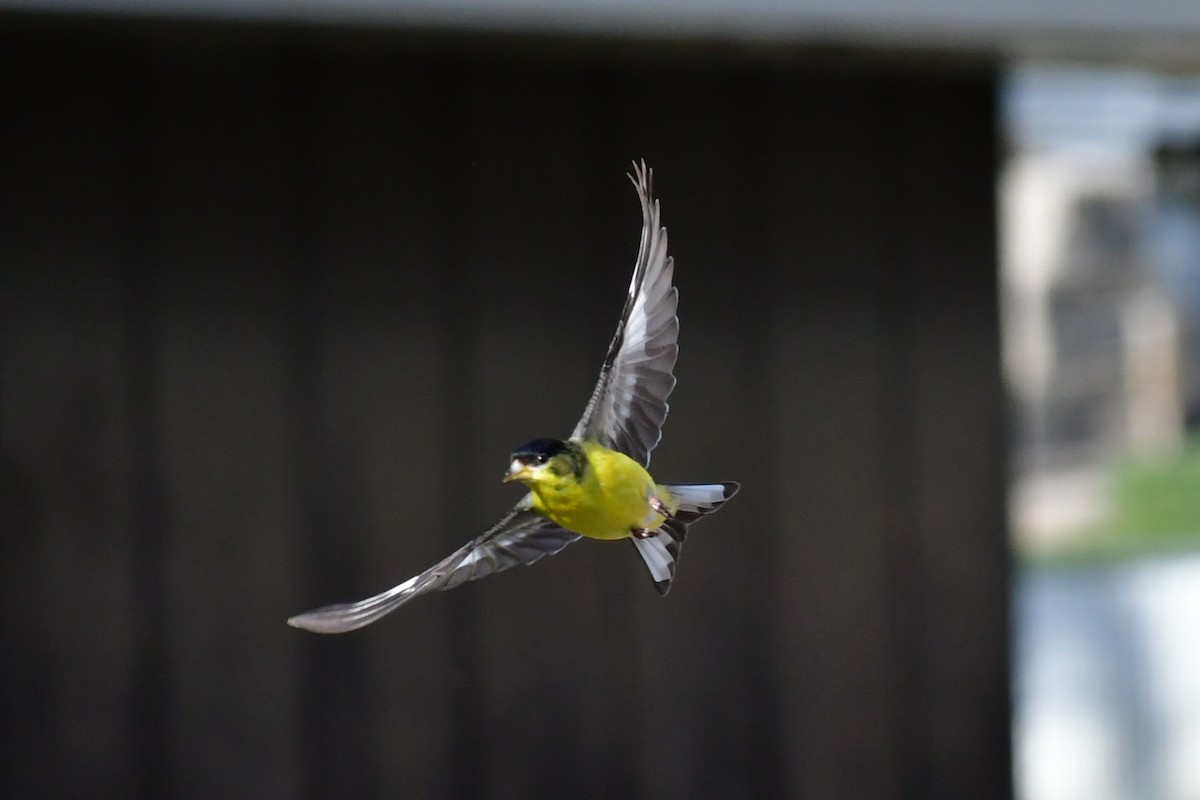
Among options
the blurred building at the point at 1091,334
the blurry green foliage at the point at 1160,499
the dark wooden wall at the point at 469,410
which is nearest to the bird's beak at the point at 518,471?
the dark wooden wall at the point at 469,410

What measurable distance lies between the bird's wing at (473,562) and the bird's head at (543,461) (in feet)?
0.19

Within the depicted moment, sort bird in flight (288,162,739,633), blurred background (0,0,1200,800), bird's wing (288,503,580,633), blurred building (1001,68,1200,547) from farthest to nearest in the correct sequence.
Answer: blurred building (1001,68,1200,547)
blurred background (0,0,1200,800)
bird in flight (288,162,739,633)
bird's wing (288,503,580,633)

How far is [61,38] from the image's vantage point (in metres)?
2.45

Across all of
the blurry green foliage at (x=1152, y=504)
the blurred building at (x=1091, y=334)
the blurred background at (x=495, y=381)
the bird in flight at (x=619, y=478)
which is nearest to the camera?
the bird in flight at (x=619, y=478)

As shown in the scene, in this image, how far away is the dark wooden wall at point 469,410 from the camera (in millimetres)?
2475

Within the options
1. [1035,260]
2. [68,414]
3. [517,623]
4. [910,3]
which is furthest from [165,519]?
[1035,260]

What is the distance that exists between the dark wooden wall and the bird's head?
1581mm

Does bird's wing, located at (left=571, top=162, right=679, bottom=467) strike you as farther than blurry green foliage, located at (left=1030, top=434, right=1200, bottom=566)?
No

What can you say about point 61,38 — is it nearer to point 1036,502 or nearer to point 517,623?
point 517,623

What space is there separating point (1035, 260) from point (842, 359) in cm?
346

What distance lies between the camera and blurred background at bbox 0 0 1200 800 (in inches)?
96.7

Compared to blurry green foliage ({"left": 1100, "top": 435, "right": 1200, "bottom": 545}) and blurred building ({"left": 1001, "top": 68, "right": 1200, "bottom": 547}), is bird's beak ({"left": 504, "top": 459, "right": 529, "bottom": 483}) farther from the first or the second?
blurry green foliage ({"left": 1100, "top": 435, "right": 1200, "bottom": 545})

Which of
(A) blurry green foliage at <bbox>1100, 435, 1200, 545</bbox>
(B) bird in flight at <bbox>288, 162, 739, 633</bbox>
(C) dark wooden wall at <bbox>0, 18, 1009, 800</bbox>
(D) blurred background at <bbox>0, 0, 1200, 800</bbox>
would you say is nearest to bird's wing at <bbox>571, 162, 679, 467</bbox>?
(B) bird in flight at <bbox>288, 162, 739, 633</bbox>

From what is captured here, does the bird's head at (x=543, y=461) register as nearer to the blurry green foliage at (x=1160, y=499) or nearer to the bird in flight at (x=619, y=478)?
the bird in flight at (x=619, y=478)
